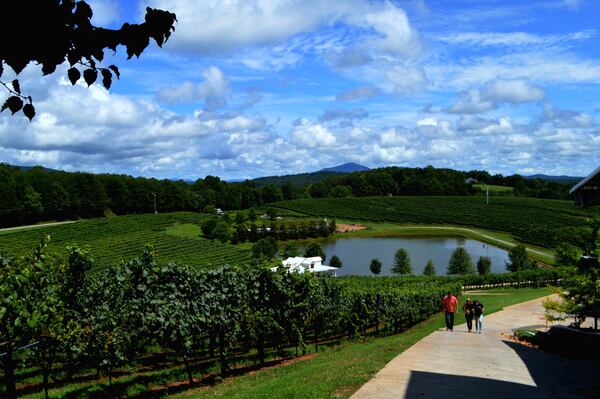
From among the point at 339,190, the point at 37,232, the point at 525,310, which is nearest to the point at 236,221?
the point at 37,232

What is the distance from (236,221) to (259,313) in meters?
104

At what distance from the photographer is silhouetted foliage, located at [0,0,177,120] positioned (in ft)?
9.75

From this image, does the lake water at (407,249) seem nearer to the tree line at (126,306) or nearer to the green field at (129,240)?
the green field at (129,240)

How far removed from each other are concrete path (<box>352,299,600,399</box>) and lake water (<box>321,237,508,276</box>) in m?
65.0

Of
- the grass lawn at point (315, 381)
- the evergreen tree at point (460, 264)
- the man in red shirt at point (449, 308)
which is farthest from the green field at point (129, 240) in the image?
the grass lawn at point (315, 381)

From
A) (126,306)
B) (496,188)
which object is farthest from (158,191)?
(496,188)

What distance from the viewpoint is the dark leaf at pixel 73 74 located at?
131 inches

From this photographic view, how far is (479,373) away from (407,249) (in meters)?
89.4

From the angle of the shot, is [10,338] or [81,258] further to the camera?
[81,258]

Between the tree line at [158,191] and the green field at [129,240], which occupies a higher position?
the tree line at [158,191]

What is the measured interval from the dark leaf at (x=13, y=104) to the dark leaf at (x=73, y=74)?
0.47m

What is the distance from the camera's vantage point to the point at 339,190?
596 feet

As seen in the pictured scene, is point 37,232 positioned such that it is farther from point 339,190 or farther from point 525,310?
point 339,190

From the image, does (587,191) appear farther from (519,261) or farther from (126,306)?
(519,261)
